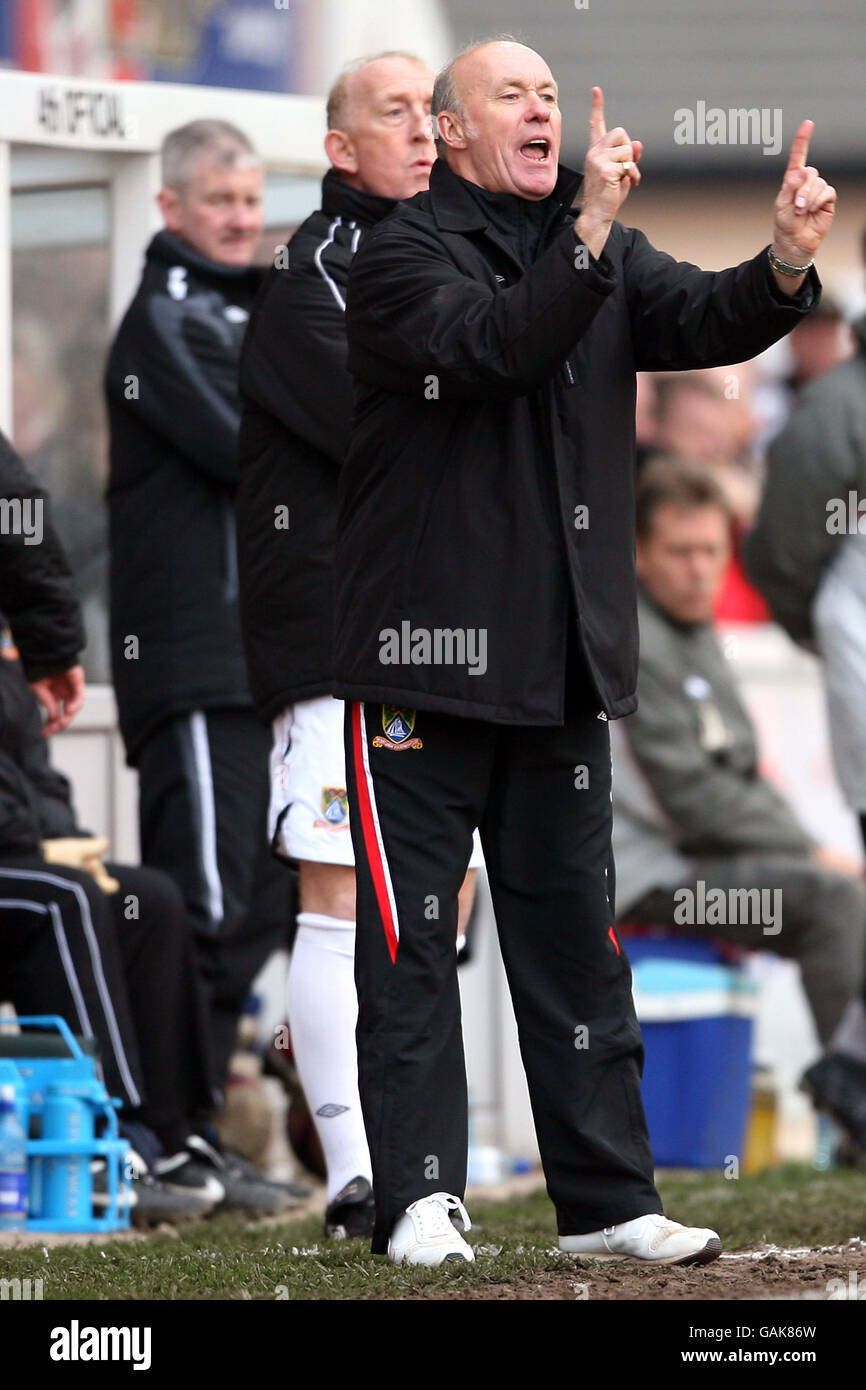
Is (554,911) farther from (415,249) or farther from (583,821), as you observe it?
(415,249)

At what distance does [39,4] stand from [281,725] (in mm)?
7082

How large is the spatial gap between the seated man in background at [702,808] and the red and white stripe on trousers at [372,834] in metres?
3.66

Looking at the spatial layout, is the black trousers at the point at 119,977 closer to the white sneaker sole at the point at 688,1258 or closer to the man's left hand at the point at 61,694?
the man's left hand at the point at 61,694

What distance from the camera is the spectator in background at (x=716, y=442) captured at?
12969 millimetres

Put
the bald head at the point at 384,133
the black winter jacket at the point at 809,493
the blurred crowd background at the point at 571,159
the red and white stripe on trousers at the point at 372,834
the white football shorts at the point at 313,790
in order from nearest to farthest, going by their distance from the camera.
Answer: the red and white stripe on trousers at the point at 372,834 < the white football shorts at the point at 313,790 < the bald head at the point at 384,133 < the blurred crowd background at the point at 571,159 < the black winter jacket at the point at 809,493

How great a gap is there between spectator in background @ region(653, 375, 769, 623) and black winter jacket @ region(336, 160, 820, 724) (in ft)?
28.7

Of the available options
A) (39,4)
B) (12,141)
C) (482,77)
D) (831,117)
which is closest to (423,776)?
(482,77)

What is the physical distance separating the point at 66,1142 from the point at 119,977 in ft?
1.44

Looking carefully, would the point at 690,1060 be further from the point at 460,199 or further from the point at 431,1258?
the point at 460,199

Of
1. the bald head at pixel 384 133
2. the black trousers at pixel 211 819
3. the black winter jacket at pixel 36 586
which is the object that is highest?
the bald head at pixel 384 133

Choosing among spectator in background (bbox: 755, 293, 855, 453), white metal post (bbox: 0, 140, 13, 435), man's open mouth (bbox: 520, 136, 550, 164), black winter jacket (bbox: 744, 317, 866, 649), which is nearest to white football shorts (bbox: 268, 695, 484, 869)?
man's open mouth (bbox: 520, 136, 550, 164)

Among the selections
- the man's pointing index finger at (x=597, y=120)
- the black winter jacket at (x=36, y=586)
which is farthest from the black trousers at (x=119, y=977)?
the man's pointing index finger at (x=597, y=120)

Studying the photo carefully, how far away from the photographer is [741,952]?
7.80 metres

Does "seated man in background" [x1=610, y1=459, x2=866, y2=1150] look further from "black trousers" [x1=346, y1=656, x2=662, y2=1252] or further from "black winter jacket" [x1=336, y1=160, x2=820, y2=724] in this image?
"black winter jacket" [x1=336, y1=160, x2=820, y2=724]
